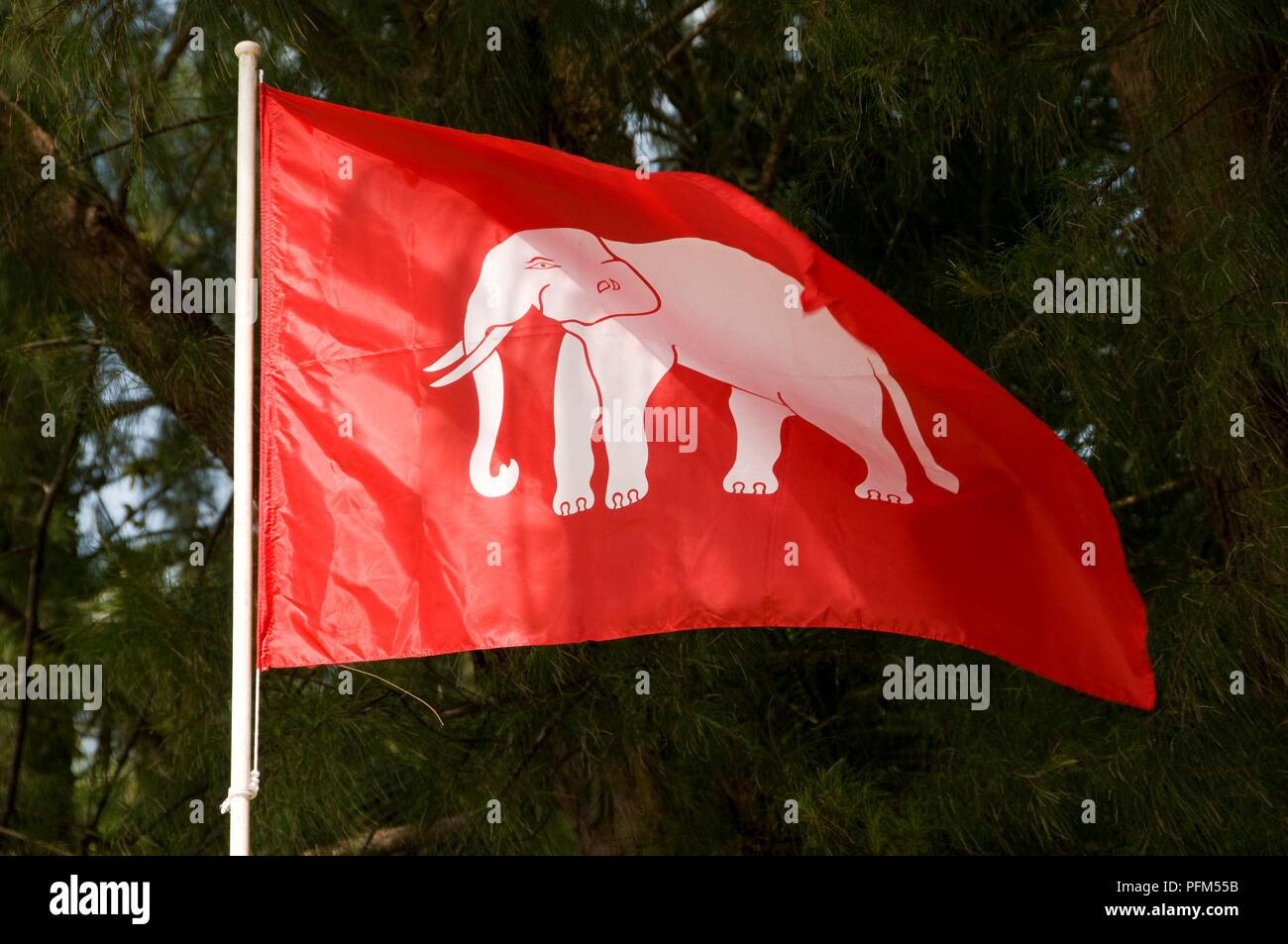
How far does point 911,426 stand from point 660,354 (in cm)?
42

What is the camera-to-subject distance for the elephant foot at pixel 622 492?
2.37 meters

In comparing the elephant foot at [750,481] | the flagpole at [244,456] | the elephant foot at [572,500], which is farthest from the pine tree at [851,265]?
the elephant foot at [572,500]

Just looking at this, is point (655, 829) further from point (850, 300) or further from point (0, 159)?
point (0, 159)

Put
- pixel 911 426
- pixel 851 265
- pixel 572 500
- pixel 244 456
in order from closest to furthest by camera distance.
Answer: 1. pixel 244 456
2. pixel 572 500
3. pixel 911 426
4. pixel 851 265

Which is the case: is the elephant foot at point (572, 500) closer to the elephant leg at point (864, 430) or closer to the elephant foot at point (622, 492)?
the elephant foot at point (622, 492)

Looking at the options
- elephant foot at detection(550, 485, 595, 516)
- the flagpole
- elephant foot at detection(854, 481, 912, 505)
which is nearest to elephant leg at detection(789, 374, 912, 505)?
elephant foot at detection(854, 481, 912, 505)

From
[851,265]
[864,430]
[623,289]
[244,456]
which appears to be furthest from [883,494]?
[851,265]

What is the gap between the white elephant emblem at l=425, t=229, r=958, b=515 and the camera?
7.79 feet

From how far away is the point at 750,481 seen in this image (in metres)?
2.42

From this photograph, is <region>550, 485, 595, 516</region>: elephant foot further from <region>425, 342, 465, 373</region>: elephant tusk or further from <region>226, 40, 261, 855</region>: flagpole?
<region>226, 40, 261, 855</region>: flagpole

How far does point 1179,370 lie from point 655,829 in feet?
4.87

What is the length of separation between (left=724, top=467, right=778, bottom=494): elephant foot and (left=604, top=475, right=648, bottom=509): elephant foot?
5.5 inches

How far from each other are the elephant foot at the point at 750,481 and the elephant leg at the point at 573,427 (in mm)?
221

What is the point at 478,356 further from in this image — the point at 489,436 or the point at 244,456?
the point at 244,456
